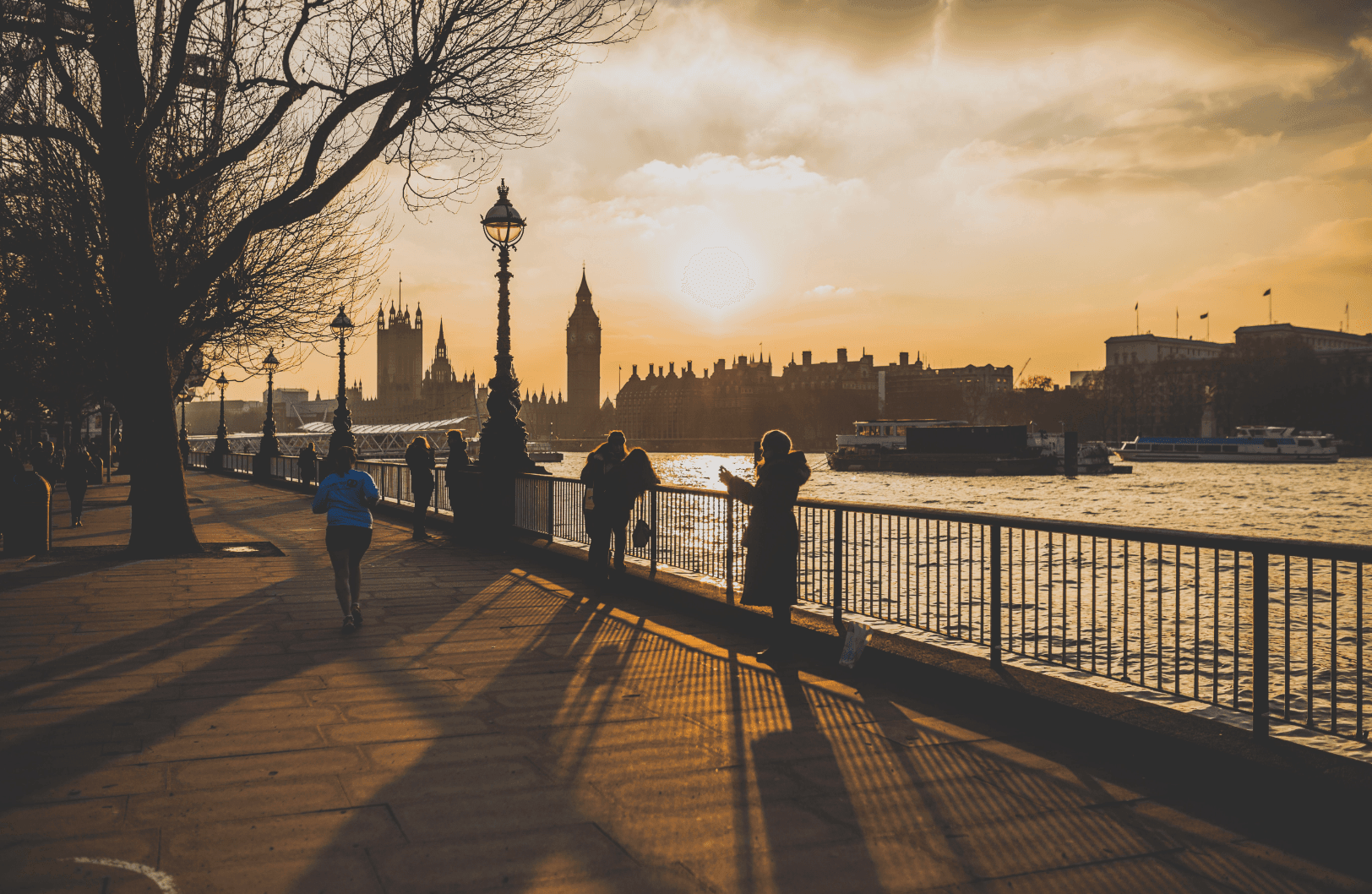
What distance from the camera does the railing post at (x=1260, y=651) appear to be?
5023 mm

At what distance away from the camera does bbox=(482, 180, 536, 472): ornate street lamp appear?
16094 millimetres

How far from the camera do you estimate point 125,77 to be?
13.1m

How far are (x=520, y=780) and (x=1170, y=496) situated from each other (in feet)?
199

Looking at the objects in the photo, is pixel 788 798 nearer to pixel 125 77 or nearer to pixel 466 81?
pixel 466 81

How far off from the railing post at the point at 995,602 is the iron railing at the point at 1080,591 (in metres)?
0.02

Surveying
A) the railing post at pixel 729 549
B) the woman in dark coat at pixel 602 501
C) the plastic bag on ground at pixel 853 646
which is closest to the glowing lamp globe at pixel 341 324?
the woman in dark coat at pixel 602 501

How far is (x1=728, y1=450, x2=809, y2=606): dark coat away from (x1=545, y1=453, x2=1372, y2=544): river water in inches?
745

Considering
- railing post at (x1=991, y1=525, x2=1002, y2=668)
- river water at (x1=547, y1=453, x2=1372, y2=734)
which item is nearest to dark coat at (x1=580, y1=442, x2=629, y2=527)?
river water at (x1=547, y1=453, x2=1372, y2=734)

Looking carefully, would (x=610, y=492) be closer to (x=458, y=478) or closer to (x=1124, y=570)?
(x=1124, y=570)

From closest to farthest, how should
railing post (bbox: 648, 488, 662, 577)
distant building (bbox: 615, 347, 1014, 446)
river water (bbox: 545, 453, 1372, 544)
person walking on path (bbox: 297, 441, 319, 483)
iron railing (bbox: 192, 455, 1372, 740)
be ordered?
iron railing (bbox: 192, 455, 1372, 740) < railing post (bbox: 648, 488, 662, 577) < person walking on path (bbox: 297, 441, 319, 483) < river water (bbox: 545, 453, 1372, 544) < distant building (bbox: 615, 347, 1014, 446)

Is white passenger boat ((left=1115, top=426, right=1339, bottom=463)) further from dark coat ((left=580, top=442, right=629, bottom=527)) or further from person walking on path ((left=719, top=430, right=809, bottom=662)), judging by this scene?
person walking on path ((left=719, top=430, right=809, bottom=662))

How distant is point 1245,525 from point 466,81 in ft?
120

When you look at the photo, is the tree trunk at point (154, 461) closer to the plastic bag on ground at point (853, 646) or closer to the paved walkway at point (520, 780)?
the paved walkway at point (520, 780)

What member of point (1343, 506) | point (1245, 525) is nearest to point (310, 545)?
point (1245, 525)
